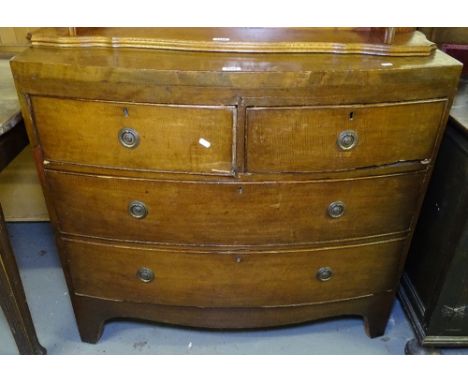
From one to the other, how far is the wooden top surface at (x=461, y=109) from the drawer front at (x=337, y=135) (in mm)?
158

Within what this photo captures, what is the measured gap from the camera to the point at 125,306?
1.47 meters

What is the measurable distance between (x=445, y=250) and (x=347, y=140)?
59 cm

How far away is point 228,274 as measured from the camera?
1.35 meters

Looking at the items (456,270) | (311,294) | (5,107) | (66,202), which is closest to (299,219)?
(311,294)

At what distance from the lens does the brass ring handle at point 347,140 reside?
1113 millimetres

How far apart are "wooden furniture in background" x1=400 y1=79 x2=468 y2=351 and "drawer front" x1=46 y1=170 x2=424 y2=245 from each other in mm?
169

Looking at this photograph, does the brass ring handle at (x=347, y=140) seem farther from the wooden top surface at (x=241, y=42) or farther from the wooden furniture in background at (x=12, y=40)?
the wooden furniture in background at (x=12, y=40)

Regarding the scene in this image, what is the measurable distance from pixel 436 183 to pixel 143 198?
0.97 metres

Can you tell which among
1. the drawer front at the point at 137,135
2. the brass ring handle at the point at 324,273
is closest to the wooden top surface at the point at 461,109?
the brass ring handle at the point at 324,273

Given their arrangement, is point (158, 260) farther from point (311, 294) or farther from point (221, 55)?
point (221, 55)

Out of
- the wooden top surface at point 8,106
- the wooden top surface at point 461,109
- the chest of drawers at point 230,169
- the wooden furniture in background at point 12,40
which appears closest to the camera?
the chest of drawers at point 230,169

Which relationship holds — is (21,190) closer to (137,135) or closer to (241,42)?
(137,135)

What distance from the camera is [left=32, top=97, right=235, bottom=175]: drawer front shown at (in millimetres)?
1071

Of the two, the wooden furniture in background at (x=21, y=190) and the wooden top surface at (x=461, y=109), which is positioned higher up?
the wooden top surface at (x=461, y=109)
